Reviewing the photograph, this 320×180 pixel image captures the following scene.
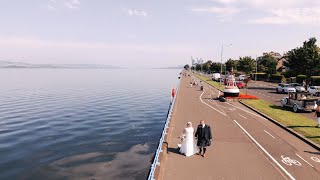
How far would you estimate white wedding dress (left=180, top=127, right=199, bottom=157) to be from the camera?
13672mm

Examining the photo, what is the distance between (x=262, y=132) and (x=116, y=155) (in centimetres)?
979

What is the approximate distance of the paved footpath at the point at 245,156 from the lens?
11938mm

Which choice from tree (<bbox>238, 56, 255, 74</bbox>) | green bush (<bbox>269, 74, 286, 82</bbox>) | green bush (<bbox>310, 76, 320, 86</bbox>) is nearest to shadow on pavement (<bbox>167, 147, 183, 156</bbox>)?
green bush (<bbox>310, 76, 320, 86</bbox>)

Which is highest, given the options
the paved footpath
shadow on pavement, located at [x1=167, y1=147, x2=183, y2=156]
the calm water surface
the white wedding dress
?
the white wedding dress

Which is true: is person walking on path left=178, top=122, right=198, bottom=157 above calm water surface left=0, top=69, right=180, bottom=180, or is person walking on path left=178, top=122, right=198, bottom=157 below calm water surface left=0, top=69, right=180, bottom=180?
above

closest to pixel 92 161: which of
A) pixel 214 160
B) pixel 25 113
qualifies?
pixel 214 160

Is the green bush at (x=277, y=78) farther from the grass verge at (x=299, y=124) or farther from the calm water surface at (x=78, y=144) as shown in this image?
the grass verge at (x=299, y=124)

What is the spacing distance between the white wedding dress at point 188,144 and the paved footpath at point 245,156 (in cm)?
27

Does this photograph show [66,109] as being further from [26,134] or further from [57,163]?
[57,163]

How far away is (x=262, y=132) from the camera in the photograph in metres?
19.7

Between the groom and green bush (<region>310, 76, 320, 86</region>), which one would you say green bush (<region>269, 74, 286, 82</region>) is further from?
the groom

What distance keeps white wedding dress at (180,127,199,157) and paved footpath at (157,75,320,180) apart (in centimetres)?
27

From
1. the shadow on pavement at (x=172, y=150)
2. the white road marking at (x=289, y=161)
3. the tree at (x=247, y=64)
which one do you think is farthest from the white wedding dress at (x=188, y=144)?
the tree at (x=247, y=64)

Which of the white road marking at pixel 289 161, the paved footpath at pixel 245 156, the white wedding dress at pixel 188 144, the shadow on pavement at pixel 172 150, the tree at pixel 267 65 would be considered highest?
the tree at pixel 267 65
